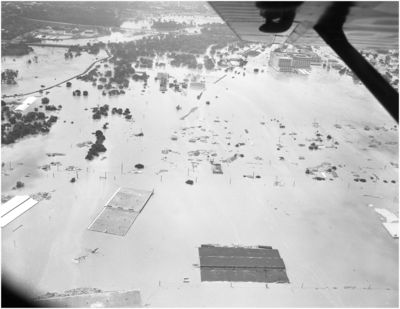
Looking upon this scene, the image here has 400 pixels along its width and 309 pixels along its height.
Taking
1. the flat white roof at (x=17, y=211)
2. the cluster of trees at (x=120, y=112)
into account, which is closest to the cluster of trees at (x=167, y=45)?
the cluster of trees at (x=120, y=112)

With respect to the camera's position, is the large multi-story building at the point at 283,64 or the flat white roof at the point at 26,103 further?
the large multi-story building at the point at 283,64

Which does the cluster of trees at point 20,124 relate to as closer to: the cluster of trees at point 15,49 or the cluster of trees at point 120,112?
the cluster of trees at point 120,112

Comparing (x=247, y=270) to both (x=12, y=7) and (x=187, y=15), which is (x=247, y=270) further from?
(x=187, y=15)

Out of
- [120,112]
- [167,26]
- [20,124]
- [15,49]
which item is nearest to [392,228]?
[120,112]

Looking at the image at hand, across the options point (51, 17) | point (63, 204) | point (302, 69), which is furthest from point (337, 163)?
point (51, 17)

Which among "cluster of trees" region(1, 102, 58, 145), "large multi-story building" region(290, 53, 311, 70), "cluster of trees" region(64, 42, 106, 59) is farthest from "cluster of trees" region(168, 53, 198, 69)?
"cluster of trees" region(1, 102, 58, 145)

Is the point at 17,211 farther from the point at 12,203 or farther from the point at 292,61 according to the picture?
the point at 292,61

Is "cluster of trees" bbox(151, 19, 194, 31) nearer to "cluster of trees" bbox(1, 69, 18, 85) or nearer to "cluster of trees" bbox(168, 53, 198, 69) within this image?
"cluster of trees" bbox(168, 53, 198, 69)

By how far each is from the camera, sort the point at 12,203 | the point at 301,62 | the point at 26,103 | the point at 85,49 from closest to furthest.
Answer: the point at 12,203, the point at 26,103, the point at 301,62, the point at 85,49
